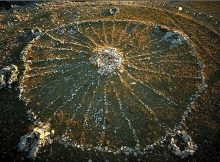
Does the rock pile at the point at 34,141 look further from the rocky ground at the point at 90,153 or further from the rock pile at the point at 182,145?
the rock pile at the point at 182,145

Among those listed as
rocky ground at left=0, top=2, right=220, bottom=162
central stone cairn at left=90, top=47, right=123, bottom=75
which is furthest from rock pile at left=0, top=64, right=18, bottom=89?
central stone cairn at left=90, top=47, right=123, bottom=75

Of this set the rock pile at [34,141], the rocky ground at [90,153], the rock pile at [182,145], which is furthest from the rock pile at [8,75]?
the rock pile at [182,145]

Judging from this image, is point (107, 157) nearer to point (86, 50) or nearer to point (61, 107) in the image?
point (61, 107)

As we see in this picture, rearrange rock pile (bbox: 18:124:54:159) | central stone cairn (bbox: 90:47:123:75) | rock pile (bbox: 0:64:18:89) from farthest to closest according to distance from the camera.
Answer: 1. central stone cairn (bbox: 90:47:123:75)
2. rock pile (bbox: 0:64:18:89)
3. rock pile (bbox: 18:124:54:159)

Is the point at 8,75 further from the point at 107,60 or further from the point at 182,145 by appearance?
the point at 182,145

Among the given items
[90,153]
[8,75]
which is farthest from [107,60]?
[90,153]

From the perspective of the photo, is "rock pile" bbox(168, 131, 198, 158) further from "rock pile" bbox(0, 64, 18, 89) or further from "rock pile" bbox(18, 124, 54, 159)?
"rock pile" bbox(0, 64, 18, 89)

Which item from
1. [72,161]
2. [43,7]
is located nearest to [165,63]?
[72,161]
